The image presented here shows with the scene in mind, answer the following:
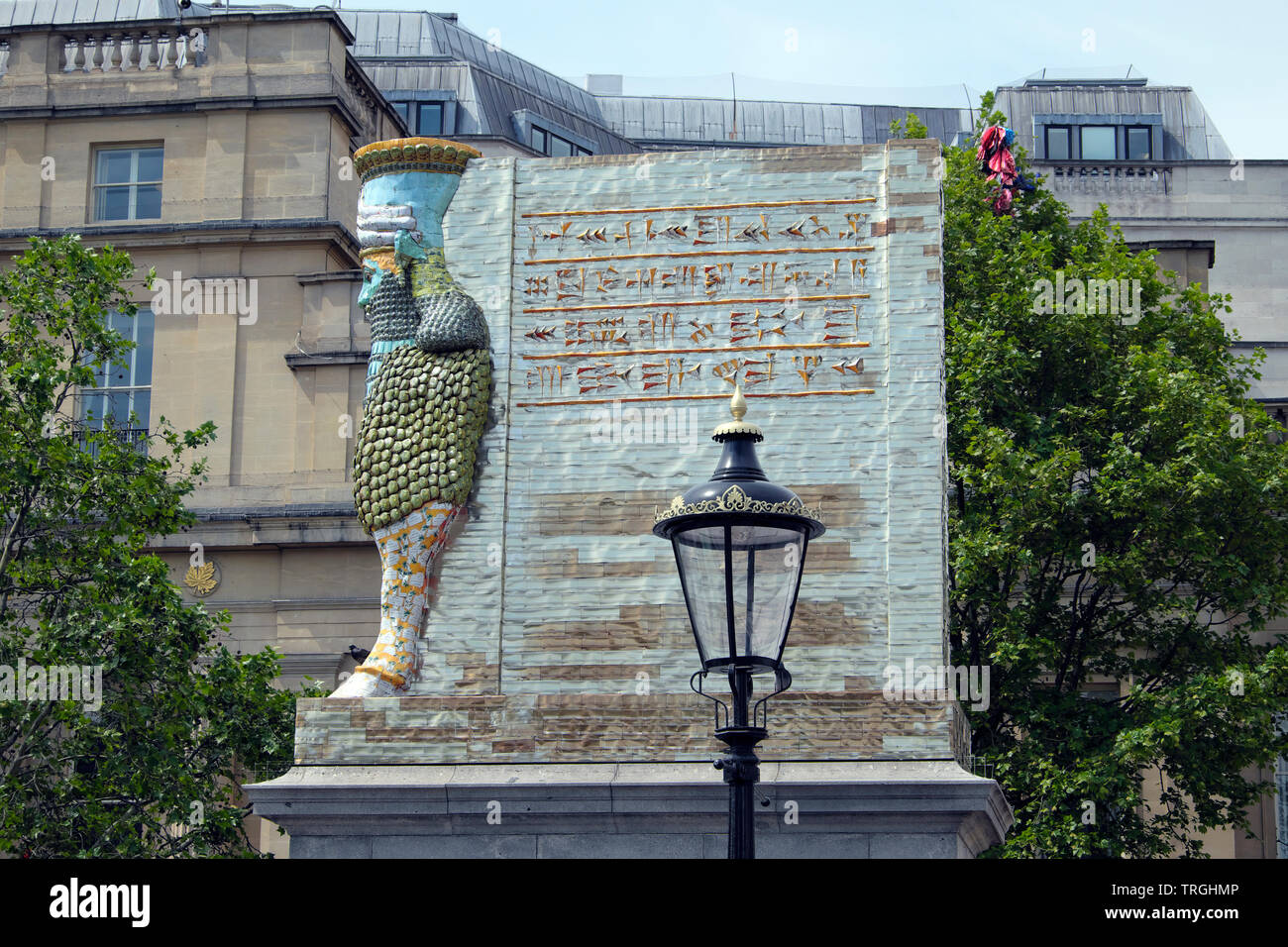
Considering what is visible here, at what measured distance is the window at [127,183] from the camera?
44125mm

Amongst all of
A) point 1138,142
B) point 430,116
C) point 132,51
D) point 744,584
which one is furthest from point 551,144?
point 744,584

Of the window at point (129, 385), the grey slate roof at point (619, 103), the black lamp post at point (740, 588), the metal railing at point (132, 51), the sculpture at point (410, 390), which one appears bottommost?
the black lamp post at point (740, 588)

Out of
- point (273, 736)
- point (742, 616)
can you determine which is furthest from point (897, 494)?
point (273, 736)

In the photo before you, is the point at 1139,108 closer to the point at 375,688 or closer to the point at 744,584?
the point at 375,688

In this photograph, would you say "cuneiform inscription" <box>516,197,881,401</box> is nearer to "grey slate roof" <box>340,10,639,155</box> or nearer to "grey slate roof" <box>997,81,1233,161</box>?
"grey slate roof" <box>340,10,639,155</box>

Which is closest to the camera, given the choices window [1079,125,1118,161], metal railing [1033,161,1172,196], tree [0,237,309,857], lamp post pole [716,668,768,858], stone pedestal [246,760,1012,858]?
lamp post pole [716,668,768,858]

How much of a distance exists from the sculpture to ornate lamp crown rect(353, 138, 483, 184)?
0.01 meters

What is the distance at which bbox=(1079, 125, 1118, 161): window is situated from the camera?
63.6 metres

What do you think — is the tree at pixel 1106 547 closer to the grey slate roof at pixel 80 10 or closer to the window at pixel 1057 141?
the window at pixel 1057 141

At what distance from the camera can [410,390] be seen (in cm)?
2408

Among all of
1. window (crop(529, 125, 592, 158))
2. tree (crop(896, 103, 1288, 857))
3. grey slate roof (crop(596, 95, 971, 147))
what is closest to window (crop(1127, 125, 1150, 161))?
grey slate roof (crop(596, 95, 971, 147))

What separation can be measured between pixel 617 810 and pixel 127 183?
26.7m

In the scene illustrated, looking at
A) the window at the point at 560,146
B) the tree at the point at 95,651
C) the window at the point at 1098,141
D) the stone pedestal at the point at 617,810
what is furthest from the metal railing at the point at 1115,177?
the stone pedestal at the point at 617,810

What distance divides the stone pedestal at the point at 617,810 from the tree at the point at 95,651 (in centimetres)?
540
